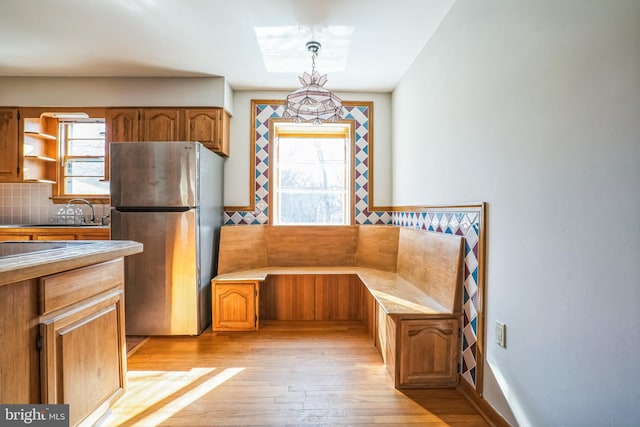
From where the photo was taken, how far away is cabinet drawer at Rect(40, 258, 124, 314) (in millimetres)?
1170

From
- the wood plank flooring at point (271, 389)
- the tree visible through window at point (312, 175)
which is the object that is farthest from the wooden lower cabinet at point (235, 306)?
the tree visible through window at point (312, 175)

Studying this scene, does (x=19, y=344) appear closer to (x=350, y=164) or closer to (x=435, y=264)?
(x=435, y=264)

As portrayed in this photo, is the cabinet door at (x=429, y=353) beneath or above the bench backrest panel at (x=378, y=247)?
beneath

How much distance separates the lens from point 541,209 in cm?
131

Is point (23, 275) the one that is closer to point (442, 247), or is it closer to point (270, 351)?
point (270, 351)

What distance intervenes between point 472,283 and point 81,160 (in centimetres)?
425

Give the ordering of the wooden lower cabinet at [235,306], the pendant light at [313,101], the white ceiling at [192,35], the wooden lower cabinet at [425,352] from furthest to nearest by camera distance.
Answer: the wooden lower cabinet at [235,306], the pendant light at [313,101], the white ceiling at [192,35], the wooden lower cabinet at [425,352]

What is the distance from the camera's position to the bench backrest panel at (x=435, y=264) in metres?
1.97

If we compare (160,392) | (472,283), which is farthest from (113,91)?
(472,283)

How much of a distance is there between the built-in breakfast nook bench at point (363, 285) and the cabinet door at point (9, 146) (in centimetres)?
237

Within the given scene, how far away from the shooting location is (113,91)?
128 inches

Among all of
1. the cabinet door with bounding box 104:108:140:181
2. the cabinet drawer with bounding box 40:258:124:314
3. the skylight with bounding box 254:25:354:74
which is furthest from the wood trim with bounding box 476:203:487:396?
the cabinet door with bounding box 104:108:140:181

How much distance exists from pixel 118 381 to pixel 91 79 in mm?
3136
